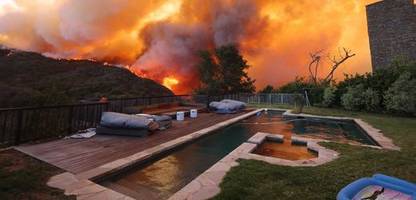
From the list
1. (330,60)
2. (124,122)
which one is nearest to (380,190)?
(124,122)

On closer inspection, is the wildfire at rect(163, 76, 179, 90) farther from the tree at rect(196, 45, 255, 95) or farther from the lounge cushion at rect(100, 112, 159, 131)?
the lounge cushion at rect(100, 112, 159, 131)

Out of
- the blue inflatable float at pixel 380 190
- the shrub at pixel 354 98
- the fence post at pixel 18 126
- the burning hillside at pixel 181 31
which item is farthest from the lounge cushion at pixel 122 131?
the shrub at pixel 354 98

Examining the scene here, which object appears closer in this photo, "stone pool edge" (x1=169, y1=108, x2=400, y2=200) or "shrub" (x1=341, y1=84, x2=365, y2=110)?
"stone pool edge" (x1=169, y1=108, x2=400, y2=200)

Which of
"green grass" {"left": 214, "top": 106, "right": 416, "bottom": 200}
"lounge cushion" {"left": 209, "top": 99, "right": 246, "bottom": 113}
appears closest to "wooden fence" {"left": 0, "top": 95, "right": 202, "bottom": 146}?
"green grass" {"left": 214, "top": 106, "right": 416, "bottom": 200}

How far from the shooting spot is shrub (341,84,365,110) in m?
12.1

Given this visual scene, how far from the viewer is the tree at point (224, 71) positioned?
2264cm

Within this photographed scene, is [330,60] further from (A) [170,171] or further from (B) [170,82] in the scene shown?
(A) [170,171]

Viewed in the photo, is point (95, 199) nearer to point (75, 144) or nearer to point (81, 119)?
point (75, 144)

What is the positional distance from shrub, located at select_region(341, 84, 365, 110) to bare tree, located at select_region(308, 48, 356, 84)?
276 inches

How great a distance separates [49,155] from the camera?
11.7 ft

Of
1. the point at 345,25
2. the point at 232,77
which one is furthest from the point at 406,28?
the point at 232,77

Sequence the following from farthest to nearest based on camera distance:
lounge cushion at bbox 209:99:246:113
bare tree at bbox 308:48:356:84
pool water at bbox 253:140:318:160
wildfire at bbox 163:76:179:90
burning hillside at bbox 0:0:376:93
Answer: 1. bare tree at bbox 308:48:356:84
2. wildfire at bbox 163:76:179:90
3. lounge cushion at bbox 209:99:246:113
4. burning hillside at bbox 0:0:376:93
5. pool water at bbox 253:140:318:160

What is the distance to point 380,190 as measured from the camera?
2.08 meters

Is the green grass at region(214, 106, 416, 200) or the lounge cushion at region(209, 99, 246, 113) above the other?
the lounge cushion at region(209, 99, 246, 113)
